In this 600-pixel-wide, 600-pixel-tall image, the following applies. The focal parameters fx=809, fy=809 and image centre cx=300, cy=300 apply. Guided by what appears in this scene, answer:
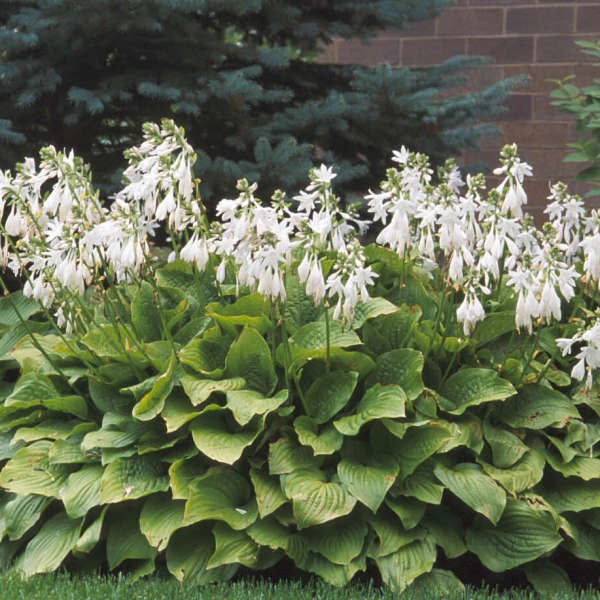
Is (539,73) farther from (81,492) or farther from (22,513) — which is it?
(22,513)

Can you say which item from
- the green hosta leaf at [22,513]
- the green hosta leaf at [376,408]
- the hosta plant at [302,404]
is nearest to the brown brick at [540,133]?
the hosta plant at [302,404]

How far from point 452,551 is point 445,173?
1.55 meters

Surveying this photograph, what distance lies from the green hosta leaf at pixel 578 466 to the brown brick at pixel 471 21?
502 centimetres

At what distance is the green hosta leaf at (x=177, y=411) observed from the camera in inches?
125

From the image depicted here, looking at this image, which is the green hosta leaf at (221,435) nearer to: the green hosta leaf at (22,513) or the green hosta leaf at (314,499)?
the green hosta leaf at (314,499)

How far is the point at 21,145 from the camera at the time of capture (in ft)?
17.1

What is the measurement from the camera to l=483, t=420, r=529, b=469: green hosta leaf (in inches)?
127

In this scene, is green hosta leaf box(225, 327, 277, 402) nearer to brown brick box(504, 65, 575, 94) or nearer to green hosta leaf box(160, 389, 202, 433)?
green hosta leaf box(160, 389, 202, 433)

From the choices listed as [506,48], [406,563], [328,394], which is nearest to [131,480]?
[328,394]

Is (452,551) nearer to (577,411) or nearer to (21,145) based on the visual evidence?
(577,411)

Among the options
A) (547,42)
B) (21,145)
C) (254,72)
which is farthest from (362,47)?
(21,145)

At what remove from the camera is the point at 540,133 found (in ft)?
23.9

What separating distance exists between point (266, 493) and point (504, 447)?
975mm

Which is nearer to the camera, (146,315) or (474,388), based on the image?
(474,388)
